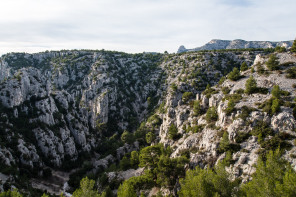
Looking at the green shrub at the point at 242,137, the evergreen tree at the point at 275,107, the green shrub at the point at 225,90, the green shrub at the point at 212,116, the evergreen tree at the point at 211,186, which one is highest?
the green shrub at the point at 225,90

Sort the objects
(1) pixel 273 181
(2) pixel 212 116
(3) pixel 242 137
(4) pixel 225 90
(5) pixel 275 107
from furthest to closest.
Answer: (4) pixel 225 90
(2) pixel 212 116
(3) pixel 242 137
(5) pixel 275 107
(1) pixel 273 181

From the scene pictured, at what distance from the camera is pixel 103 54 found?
200 meters

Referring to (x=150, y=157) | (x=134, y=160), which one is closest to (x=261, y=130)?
(x=150, y=157)

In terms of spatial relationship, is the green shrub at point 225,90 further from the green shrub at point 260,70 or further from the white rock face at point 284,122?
the white rock face at point 284,122

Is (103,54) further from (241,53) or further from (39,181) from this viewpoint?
(39,181)

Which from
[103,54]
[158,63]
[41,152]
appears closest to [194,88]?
[158,63]

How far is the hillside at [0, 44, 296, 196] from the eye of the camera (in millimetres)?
48875

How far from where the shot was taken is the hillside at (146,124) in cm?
4888

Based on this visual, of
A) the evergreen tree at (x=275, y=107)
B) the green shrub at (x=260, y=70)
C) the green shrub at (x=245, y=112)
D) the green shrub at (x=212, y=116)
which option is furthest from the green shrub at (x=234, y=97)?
the green shrub at (x=260, y=70)

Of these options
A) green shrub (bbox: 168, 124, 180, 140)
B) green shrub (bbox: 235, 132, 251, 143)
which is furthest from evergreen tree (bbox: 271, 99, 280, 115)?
green shrub (bbox: 168, 124, 180, 140)

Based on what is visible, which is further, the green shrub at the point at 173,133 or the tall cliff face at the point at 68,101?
the tall cliff face at the point at 68,101

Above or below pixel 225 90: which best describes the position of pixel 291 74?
above

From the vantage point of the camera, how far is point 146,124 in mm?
115438

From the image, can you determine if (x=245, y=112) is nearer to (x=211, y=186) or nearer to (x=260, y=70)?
(x=260, y=70)
